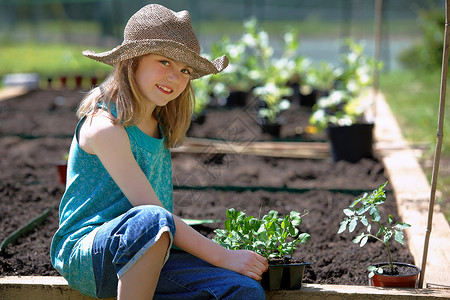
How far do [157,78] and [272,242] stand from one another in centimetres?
74

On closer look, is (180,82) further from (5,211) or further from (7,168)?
(7,168)

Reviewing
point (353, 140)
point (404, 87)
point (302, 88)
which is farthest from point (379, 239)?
point (404, 87)

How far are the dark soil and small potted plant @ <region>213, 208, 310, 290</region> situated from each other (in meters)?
0.36

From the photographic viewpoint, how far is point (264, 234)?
87.3 inches

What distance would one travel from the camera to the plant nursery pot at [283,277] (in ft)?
7.05

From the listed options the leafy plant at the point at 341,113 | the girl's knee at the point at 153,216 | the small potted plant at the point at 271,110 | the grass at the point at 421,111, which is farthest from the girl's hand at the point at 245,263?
the small potted plant at the point at 271,110

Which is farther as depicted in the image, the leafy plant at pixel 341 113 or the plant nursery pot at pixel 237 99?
the plant nursery pot at pixel 237 99

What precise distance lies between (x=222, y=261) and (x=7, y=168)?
121 inches

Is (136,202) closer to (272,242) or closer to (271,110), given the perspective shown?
(272,242)

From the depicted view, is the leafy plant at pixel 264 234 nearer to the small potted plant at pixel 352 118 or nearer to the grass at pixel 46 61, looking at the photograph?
the small potted plant at pixel 352 118

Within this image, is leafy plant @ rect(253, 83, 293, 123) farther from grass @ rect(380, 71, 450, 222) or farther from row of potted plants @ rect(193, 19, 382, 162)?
grass @ rect(380, 71, 450, 222)

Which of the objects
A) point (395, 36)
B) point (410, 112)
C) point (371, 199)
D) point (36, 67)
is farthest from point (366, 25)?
point (371, 199)

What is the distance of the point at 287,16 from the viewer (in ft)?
72.3

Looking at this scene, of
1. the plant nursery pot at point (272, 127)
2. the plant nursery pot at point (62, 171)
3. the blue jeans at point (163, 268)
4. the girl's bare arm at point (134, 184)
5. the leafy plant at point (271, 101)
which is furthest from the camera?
the leafy plant at point (271, 101)
